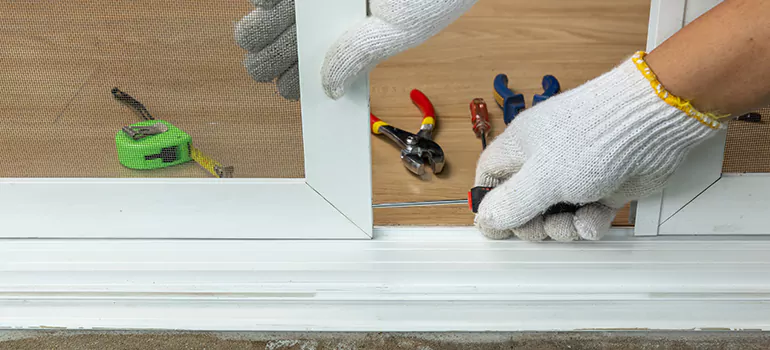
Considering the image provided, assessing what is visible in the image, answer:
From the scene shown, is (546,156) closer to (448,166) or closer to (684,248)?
(684,248)

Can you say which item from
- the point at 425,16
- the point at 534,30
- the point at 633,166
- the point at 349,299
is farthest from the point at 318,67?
the point at 534,30

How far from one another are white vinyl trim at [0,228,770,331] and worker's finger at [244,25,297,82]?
0.73ft

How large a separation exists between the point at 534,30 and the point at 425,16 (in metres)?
0.88

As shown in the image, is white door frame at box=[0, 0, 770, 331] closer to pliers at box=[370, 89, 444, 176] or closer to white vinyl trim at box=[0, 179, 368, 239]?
white vinyl trim at box=[0, 179, 368, 239]

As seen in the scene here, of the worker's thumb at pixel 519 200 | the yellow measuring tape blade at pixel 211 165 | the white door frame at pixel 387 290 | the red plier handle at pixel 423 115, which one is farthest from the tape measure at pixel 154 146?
the red plier handle at pixel 423 115

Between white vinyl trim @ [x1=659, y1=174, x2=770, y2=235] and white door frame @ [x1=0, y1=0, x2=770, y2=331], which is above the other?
white vinyl trim @ [x1=659, y1=174, x2=770, y2=235]

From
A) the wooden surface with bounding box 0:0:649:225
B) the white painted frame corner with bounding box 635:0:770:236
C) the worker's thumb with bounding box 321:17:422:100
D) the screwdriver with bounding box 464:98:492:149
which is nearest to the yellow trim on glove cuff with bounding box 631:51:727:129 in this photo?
the white painted frame corner with bounding box 635:0:770:236

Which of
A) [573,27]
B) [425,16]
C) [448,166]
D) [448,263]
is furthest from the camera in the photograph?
[573,27]

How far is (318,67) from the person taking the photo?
26.4 inches

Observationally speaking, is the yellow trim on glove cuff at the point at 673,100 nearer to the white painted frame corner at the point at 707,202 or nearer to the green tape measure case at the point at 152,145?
the white painted frame corner at the point at 707,202

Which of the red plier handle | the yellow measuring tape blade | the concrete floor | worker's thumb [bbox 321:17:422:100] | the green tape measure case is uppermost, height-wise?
worker's thumb [bbox 321:17:422:100]

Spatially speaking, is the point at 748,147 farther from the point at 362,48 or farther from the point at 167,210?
the point at 167,210

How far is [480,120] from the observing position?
42.6 inches

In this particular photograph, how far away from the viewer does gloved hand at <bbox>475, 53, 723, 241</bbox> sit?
23.7 inches
